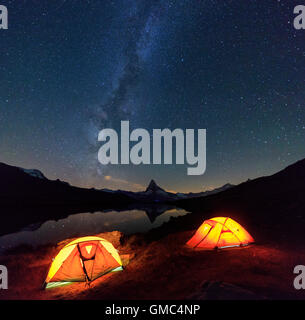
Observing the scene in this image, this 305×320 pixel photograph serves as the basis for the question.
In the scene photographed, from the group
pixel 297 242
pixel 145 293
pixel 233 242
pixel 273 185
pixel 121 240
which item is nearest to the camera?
pixel 145 293

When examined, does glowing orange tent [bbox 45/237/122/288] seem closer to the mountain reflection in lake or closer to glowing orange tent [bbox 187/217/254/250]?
glowing orange tent [bbox 187/217/254/250]

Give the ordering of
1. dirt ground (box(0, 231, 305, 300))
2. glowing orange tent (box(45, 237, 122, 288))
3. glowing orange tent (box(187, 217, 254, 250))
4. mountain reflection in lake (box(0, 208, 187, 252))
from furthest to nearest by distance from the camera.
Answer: mountain reflection in lake (box(0, 208, 187, 252)) < glowing orange tent (box(187, 217, 254, 250)) < glowing orange tent (box(45, 237, 122, 288)) < dirt ground (box(0, 231, 305, 300))

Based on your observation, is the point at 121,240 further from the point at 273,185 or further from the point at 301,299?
the point at 273,185

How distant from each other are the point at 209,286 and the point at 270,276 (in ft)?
7.63

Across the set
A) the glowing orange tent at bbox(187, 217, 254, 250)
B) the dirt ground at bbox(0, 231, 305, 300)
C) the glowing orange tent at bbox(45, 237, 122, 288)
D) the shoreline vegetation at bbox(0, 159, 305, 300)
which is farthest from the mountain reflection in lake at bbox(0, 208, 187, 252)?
the glowing orange tent at bbox(187, 217, 254, 250)

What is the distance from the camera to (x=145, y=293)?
6117 mm

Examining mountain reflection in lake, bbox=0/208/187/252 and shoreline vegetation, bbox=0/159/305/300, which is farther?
mountain reflection in lake, bbox=0/208/187/252

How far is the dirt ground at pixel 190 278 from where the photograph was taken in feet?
17.7

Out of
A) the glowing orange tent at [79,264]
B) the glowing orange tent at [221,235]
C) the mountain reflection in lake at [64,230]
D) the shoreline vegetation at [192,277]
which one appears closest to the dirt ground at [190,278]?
the shoreline vegetation at [192,277]

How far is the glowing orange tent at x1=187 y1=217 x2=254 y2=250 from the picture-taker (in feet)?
33.3

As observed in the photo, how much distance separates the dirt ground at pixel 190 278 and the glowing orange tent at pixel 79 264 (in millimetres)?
285

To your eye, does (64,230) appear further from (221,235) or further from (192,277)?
(192,277)

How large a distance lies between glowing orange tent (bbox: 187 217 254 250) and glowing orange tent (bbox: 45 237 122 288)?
187 inches
